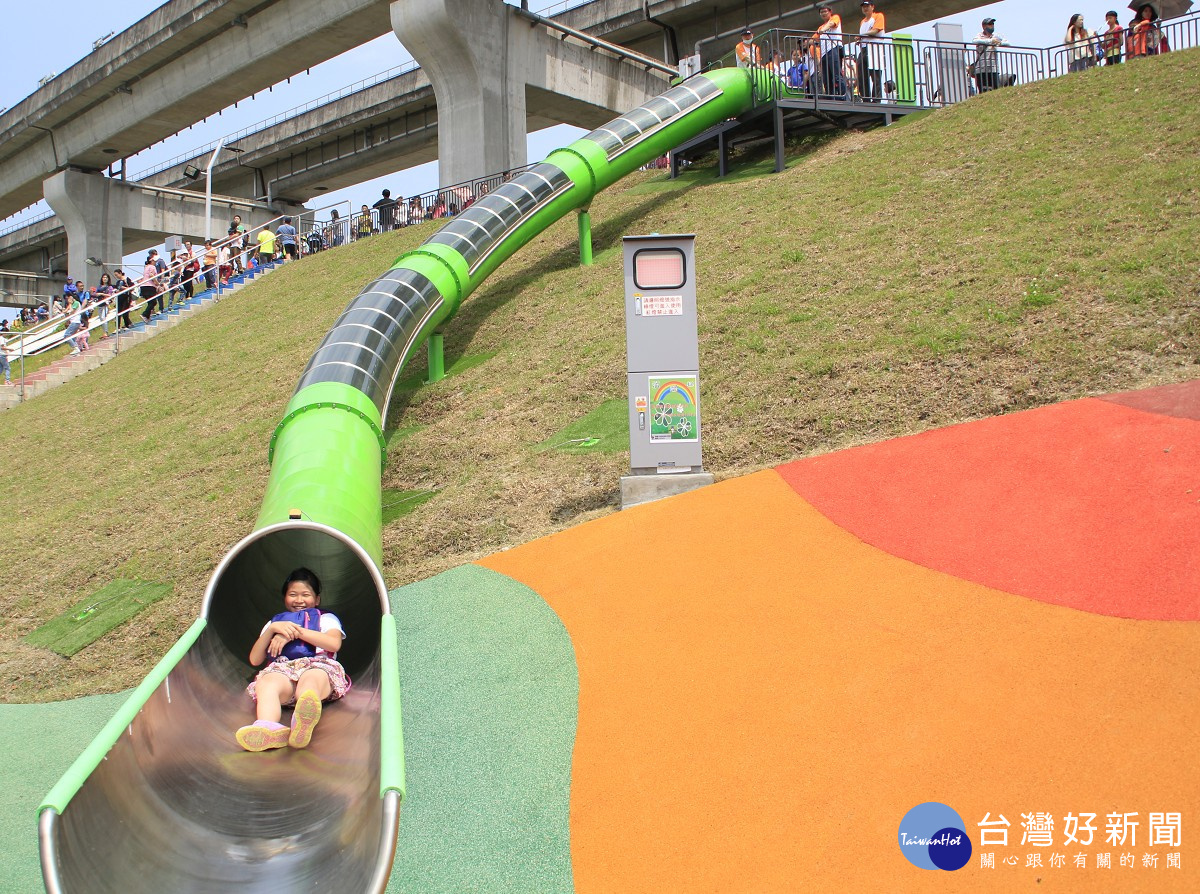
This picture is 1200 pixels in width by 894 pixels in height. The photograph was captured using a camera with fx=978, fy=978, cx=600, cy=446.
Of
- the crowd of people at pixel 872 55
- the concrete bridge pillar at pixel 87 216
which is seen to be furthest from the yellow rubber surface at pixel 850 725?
the concrete bridge pillar at pixel 87 216

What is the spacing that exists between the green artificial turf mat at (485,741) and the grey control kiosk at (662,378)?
1.86 meters

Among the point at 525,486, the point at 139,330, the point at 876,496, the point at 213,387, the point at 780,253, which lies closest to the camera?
the point at 876,496

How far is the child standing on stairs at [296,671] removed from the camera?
18.9 feet

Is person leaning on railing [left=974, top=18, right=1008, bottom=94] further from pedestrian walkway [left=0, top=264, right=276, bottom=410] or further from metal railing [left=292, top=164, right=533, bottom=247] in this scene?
pedestrian walkway [left=0, top=264, right=276, bottom=410]

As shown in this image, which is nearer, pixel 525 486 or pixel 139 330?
pixel 525 486

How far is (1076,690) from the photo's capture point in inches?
207

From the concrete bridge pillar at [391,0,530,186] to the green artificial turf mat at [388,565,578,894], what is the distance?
21234mm

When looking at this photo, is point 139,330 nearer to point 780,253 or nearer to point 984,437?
point 780,253

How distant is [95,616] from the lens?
1052cm

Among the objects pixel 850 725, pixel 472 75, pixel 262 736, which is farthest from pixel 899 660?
pixel 472 75

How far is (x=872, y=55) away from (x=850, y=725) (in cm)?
1818

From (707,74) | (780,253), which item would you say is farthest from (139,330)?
(780,253)

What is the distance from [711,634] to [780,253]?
1011 centimetres

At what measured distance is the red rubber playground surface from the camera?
15.2 feet
